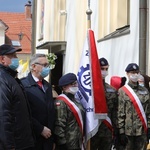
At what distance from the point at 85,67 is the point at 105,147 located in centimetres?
128

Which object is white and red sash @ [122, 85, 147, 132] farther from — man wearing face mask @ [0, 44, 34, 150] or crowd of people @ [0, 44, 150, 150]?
man wearing face mask @ [0, 44, 34, 150]

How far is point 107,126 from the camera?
6.26m

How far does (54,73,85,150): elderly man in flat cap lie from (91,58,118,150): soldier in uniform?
1.98 feet

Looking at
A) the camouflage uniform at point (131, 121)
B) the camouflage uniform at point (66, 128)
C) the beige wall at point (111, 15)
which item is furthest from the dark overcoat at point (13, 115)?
the beige wall at point (111, 15)

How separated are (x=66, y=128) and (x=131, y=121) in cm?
125

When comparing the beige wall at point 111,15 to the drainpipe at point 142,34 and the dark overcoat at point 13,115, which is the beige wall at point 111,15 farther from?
the dark overcoat at point 13,115

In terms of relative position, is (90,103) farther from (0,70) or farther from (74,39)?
(74,39)

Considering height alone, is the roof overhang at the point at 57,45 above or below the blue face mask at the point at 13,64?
above

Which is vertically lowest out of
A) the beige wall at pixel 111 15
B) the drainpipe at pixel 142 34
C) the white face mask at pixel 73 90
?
the white face mask at pixel 73 90

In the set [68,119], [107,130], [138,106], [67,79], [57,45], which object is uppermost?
[57,45]

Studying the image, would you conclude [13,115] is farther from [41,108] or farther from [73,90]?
[73,90]

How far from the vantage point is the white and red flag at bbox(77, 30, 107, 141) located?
6.04m

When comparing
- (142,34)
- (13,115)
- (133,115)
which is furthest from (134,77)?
(142,34)

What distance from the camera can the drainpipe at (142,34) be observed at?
8.98 m
